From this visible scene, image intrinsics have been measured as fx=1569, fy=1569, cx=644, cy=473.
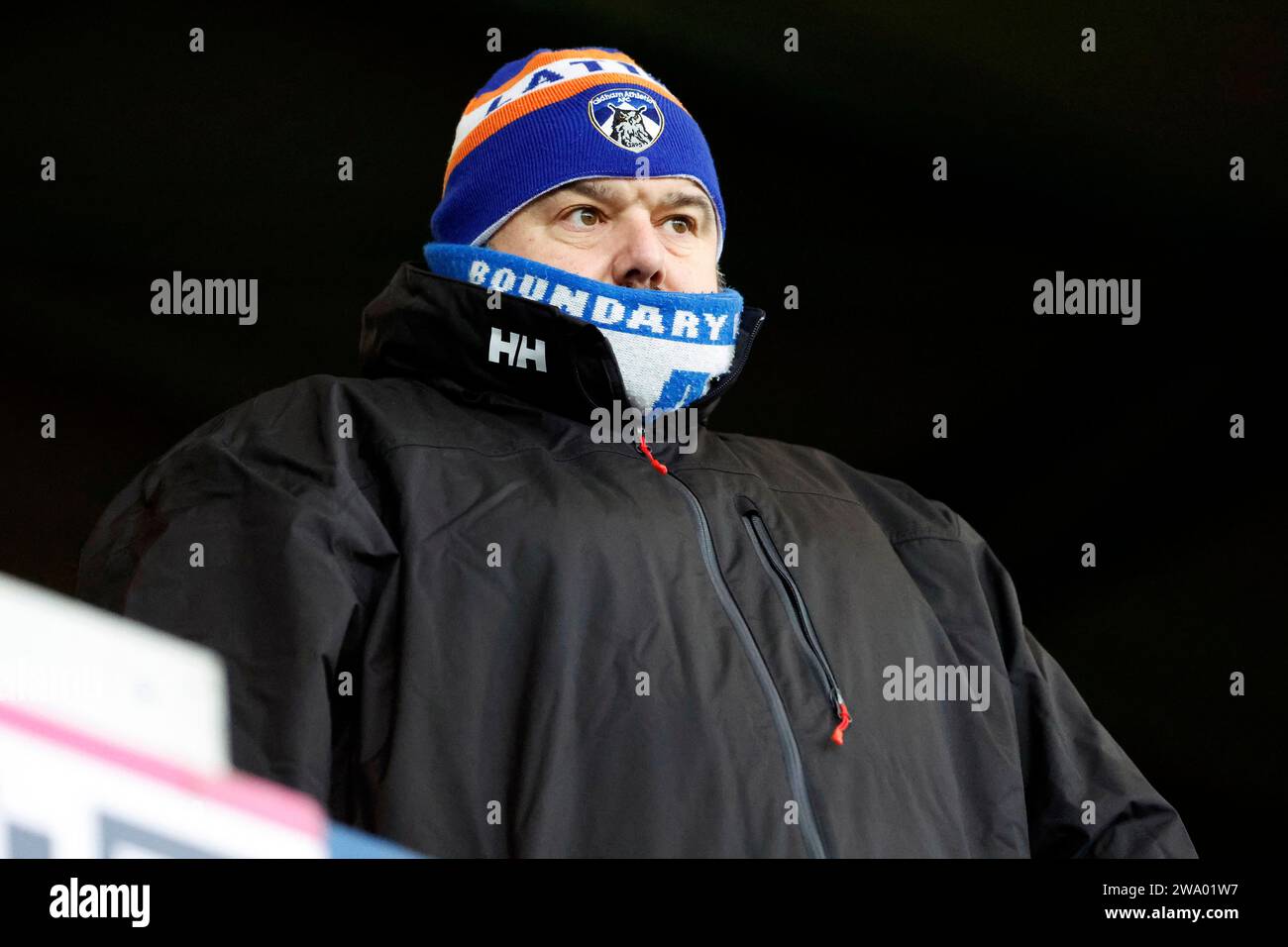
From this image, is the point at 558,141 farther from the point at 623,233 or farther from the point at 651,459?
the point at 651,459

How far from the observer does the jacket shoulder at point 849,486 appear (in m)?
1.74

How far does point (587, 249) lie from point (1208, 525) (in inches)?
42.9

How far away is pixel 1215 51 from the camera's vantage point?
223cm

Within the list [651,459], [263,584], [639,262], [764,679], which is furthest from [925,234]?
[263,584]

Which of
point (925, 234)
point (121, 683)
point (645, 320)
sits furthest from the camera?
point (925, 234)

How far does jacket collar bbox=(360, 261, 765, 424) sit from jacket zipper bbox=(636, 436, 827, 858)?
106 mm

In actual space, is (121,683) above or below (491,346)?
below


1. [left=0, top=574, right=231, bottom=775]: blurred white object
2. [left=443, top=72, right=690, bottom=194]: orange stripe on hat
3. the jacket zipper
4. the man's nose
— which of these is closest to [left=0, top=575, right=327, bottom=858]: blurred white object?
[left=0, top=574, right=231, bottom=775]: blurred white object

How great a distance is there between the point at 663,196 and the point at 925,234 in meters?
0.78

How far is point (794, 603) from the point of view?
151cm

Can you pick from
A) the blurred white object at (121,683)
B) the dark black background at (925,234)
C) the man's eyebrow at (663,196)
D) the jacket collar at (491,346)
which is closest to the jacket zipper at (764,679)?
the jacket collar at (491,346)

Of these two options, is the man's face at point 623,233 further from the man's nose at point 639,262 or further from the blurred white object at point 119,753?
the blurred white object at point 119,753

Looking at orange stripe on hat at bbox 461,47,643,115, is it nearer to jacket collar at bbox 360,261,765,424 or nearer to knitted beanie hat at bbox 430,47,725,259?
knitted beanie hat at bbox 430,47,725,259

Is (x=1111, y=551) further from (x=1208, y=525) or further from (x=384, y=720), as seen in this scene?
(x=384, y=720)
